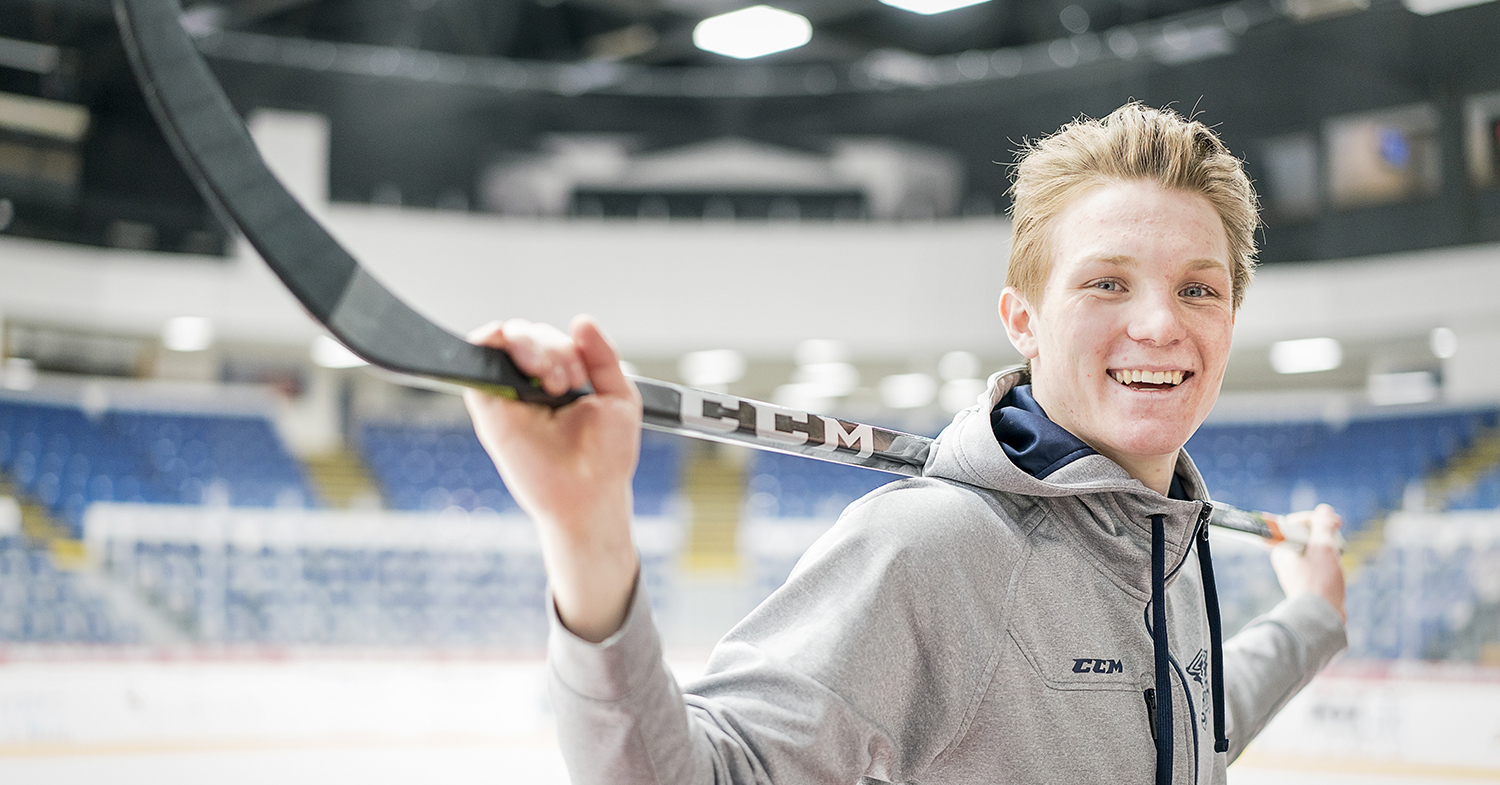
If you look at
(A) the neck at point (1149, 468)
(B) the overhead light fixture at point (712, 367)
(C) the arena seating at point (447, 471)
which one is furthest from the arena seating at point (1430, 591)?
(A) the neck at point (1149, 468)

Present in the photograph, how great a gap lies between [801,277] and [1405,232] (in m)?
5.92

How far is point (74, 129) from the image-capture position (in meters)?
11.4

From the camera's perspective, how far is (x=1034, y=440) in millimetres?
1107

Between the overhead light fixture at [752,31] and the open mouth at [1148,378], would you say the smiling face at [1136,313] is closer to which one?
the open mouth at [1148,378]

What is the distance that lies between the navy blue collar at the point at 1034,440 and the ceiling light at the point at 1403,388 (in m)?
13.3

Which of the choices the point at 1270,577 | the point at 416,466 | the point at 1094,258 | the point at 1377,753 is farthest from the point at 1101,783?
the point at 416,466

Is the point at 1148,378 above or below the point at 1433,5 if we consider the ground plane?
below

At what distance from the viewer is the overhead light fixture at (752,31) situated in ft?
36.8

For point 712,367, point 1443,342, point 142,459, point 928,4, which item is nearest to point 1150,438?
point 928,4

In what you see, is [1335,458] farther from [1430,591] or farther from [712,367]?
[712,367]

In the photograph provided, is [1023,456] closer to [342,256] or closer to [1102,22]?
[342,256]

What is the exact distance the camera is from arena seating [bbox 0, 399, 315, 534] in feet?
43.2

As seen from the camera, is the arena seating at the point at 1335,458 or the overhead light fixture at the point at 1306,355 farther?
the arena seating at the point at 1335,458

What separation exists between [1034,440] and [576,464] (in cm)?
54
